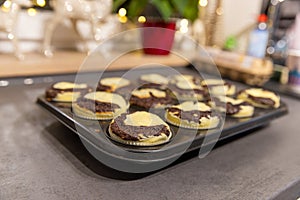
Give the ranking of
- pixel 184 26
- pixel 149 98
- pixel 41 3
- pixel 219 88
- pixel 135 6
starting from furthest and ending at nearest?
pixel 184 26 → pixel 135 6 → pixel 41 3 → pixel 219 88 → pixel 149 98

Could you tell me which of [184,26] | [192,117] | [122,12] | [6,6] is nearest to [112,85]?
[192,117]

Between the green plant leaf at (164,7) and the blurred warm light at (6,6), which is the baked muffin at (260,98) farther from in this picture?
the blurred warm light at (6,6)

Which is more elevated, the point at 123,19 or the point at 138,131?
the point at 123,19

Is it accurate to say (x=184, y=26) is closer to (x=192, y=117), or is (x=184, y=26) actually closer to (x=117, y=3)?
(x=117, y=3)

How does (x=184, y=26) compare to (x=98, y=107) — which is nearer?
(x=98, y=107)

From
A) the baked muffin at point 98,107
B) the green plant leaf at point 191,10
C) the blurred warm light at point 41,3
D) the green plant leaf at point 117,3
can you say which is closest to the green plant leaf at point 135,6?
the green plant leaf at point 117,3

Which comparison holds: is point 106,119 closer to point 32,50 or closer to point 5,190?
point 5,190
